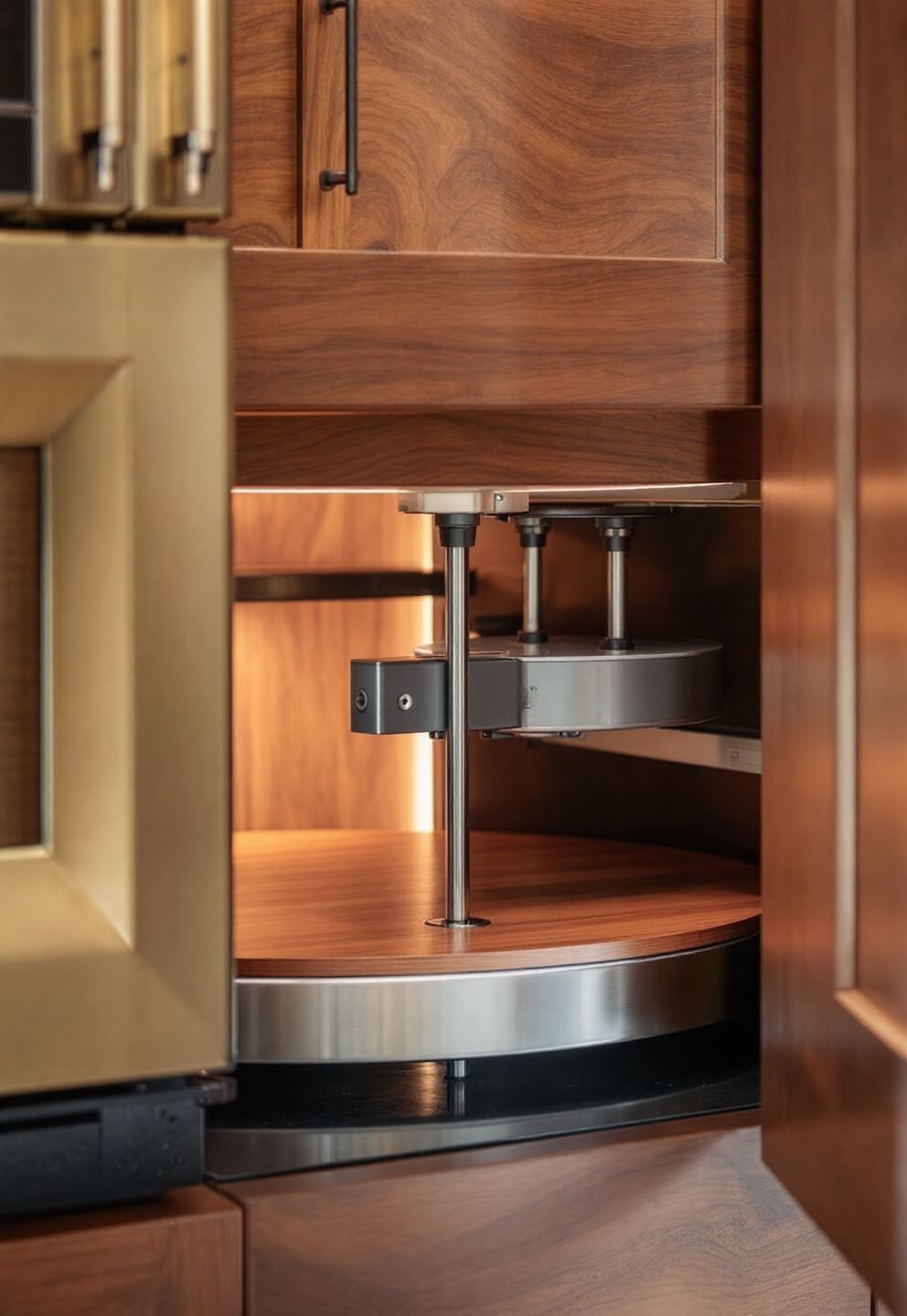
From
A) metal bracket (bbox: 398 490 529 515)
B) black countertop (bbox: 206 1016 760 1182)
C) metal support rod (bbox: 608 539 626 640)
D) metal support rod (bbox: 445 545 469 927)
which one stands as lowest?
black countertop (bbox: 206 1016 760 1182)

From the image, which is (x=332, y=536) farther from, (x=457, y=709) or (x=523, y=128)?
(x=523, y=128)

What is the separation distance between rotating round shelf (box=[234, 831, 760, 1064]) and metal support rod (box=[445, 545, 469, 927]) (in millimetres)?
29

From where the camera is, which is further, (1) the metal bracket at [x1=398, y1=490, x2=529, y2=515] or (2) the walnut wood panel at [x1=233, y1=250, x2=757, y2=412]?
→ (1) the metal bracket at [x1=398, y1=490, x2=529, y2=515]

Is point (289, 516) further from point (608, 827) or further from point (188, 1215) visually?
point (188, 1215)

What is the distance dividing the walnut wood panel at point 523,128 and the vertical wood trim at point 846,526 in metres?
0.18

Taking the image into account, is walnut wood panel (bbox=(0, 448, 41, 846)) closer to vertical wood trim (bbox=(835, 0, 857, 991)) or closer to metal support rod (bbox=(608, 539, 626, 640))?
vertical wood trim (bbox=(835, 0, 857, 991))

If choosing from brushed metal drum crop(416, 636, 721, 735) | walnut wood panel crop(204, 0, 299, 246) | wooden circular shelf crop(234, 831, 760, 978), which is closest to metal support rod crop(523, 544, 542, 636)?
brushed metal drum crop(416, 636, 721, 735)

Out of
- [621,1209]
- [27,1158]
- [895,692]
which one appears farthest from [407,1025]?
[895,692]

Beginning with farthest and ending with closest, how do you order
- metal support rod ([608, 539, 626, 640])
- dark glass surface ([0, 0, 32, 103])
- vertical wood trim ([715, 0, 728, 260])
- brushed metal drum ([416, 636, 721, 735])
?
metal support rod ([608, 539, 626, 640]) → brushed metal drum ([416, 636, 721, 735]) → vertical wood trim ([715, 0, 728, 260]) → dark glass surface ([0, 0, 32, 103])

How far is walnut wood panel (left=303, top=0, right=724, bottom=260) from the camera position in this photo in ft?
2.90

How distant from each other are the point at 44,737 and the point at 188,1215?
23cm

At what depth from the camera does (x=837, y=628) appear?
2.54ft

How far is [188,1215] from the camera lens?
0.78m

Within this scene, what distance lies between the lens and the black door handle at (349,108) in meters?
0.86
